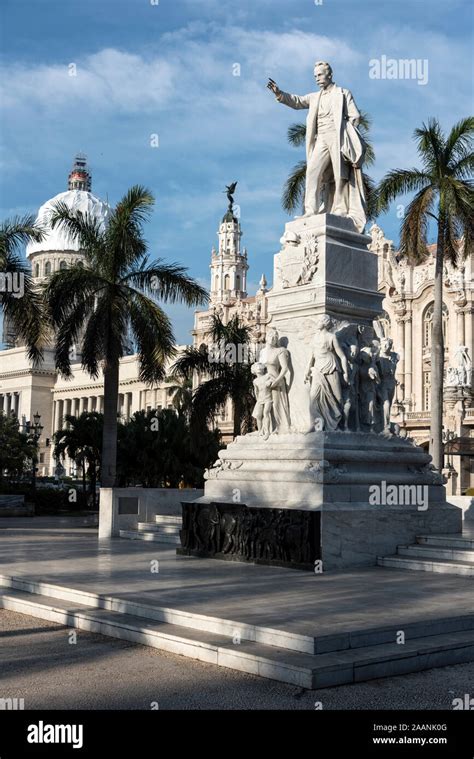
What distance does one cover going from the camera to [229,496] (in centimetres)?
1488

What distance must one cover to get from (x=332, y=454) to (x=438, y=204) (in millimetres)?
15479

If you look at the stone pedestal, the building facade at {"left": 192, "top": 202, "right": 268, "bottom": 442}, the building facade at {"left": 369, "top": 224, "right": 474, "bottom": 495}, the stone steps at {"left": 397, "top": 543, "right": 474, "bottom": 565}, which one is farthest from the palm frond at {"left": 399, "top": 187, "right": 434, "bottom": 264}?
the building facade at {"left": 192, "top": 202, "right": 268, "bottom": 442}

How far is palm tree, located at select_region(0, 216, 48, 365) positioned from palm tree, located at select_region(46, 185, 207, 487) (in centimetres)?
58

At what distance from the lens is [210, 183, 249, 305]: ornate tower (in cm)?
10112

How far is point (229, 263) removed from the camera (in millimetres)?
101312

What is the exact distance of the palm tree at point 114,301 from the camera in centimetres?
2505

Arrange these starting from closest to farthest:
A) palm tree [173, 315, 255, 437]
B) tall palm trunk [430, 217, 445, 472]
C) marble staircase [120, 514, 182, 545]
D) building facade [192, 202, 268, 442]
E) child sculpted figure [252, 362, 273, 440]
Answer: child sculpted figure [252, 362, 273, 440], marble staircase [120, 514, 182, 545], tall palm trunk [430, 217, 445, 472], palm tree [173, 315, 255, 437], building facade [192, 202, 268, 442]

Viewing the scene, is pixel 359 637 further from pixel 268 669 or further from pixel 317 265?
pixel 317 265

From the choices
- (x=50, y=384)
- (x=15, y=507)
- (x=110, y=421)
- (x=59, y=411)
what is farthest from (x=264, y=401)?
(x=50, y=384)

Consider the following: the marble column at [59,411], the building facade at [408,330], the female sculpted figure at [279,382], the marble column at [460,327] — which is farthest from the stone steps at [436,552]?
the marble column at [59,411]

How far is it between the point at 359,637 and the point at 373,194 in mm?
22064

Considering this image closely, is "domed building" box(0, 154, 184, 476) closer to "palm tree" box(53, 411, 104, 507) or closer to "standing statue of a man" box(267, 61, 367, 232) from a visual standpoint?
"palm tree" box(53, 411, 104, 507)

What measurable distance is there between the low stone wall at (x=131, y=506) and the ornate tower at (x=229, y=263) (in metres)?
78.2

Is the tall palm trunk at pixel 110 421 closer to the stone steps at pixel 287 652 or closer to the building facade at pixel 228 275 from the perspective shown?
the stone steps at pixel 287 652
